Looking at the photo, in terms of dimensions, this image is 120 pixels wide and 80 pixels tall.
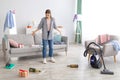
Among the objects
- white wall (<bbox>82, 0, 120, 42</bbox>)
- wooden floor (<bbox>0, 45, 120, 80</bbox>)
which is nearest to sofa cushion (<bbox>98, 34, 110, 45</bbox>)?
wooden floor (<bbox>0, 45, 120, 80</bbox>)

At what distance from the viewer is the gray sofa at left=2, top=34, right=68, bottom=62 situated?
4.94 m

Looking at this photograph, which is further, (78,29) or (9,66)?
(78,29)

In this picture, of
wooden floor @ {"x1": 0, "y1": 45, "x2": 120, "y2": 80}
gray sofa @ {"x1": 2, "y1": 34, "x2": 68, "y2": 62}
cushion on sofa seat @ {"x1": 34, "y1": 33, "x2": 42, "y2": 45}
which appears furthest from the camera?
cushion on sofa seat @ {"x1": 34, "y1": 33, "x2": 42, "y2": 45}

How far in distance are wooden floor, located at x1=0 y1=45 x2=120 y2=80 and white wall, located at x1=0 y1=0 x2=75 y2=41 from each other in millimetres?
2189

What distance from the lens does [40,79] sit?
3844 mm

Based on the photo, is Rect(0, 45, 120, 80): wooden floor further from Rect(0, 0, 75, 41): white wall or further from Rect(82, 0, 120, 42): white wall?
Rect(0, 0, 75, 41): white wall

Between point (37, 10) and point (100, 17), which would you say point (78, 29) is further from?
point (37, 10)

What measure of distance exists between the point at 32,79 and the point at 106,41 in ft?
8.42

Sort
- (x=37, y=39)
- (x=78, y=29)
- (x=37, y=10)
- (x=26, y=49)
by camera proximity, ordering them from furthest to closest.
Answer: (x=78, y=29)
(x=37, y=10)
(x=37, y=39)
(x=26, y=49)

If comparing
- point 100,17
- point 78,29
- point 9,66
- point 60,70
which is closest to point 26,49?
point 9,66

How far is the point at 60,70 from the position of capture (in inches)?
175

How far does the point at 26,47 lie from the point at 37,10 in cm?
274

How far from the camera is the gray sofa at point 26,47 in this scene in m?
4.94

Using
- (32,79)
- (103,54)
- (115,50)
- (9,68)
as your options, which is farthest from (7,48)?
(115,50)
